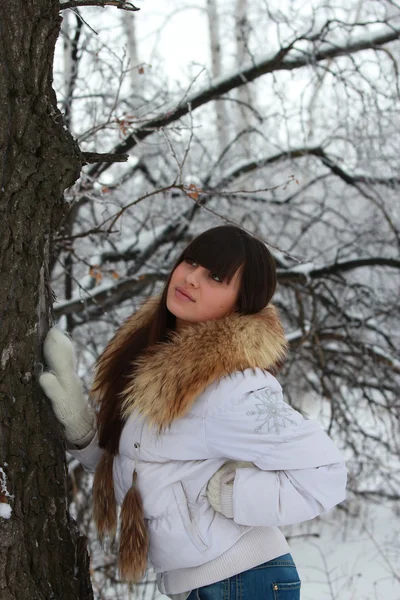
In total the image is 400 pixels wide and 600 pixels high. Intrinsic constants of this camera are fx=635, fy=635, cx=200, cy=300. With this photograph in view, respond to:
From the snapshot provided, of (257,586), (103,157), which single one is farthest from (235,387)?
(103,157)

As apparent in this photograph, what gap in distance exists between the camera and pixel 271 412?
150cm

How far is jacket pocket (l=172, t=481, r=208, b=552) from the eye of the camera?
151 centimetres

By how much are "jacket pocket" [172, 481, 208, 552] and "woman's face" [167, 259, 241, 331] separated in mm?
446

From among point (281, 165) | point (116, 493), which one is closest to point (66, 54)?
point (281, 165)

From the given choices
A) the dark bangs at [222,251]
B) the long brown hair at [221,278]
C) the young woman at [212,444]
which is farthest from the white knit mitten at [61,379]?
the dark bangs at [222,251]

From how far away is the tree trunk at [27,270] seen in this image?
139cm

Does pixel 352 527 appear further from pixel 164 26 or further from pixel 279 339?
pixel 164 26

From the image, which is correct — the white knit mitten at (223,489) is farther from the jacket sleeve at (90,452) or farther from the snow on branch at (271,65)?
the snow on branch at (271,65)

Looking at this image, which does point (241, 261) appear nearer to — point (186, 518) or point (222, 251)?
point (222, 251)

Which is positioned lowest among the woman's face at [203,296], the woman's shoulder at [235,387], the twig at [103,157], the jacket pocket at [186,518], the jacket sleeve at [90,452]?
the jacket pocket at [186,518]

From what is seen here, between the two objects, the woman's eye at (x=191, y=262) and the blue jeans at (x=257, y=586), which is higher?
the woman's eye at (x=191, y=262)

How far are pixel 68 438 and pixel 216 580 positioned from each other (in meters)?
0.55

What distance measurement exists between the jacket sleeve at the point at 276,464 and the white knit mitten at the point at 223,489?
0.08 feet

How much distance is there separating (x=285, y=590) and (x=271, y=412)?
0.45 m
